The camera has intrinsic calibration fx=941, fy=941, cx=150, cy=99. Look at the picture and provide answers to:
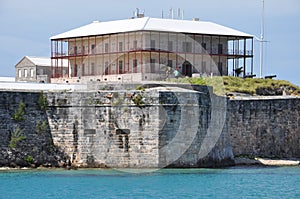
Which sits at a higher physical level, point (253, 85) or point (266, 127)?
point (253, 85)

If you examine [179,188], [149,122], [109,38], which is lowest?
[179,188]

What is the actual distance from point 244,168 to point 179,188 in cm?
1003

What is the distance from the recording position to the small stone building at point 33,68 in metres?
68.4

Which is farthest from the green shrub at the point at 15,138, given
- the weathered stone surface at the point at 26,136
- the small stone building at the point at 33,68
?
the small stone building at the point at 33,68

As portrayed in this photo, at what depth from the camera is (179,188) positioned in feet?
111

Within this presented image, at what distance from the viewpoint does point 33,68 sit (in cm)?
6925

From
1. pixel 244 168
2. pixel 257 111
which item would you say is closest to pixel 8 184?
pixel 244 168

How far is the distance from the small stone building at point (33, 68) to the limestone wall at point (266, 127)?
22058 millimetres

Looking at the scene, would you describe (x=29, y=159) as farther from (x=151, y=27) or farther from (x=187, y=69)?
(x=187, y=69)

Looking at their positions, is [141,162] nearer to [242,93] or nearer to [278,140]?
[278,140]

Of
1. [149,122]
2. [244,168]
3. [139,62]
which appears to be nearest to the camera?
[149,122]

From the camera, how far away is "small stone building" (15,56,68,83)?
2692 inches

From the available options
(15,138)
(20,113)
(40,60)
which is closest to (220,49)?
(40,60)

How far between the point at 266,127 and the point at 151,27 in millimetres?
14082
